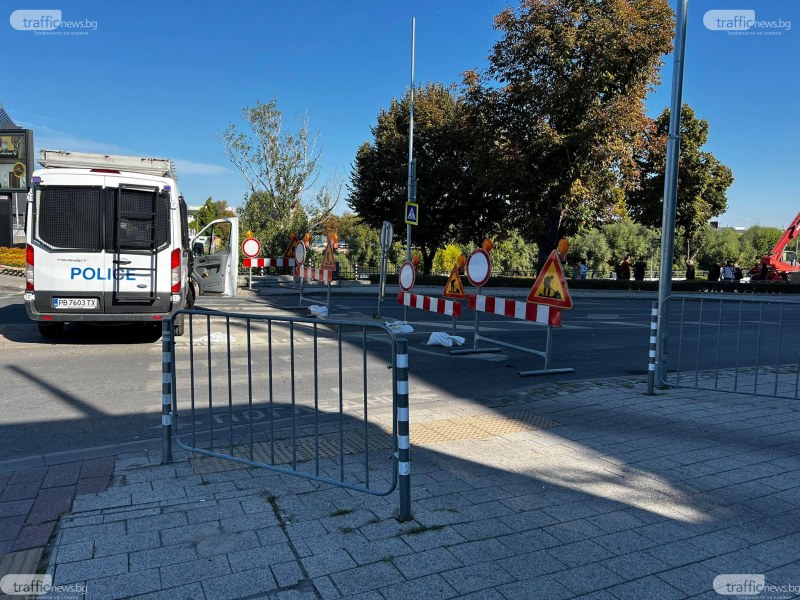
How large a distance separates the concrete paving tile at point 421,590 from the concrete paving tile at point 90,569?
1282 millimetres

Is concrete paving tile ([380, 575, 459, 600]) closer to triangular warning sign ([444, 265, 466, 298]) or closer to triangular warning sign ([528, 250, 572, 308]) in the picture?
triangular warning sign ([528, 250, 572, 308])

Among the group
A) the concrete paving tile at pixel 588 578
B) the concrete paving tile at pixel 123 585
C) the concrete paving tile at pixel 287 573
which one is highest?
the concrete paving tile at pixel 588 578

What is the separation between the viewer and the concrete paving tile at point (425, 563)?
2.85 m

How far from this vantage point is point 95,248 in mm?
9227

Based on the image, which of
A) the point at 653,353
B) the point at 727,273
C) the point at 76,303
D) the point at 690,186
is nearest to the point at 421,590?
the point at 653,353

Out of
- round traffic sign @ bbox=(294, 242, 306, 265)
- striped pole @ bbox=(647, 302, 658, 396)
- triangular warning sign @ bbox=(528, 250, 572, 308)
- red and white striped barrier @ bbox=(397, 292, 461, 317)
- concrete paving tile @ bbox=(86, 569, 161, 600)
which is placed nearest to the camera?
concrete paving tile @ bbox=(86, 569, 161, 600)

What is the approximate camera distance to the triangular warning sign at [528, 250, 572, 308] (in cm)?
801

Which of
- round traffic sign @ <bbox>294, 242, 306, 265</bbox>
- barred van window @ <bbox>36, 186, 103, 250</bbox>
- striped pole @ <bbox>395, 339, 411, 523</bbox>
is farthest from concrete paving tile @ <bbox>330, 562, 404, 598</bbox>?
round traffic sign @ <bbox>294, 242, 306, 265</bbox>

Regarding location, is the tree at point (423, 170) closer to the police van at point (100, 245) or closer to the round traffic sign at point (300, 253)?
the round traffic sign at point (300, 253)

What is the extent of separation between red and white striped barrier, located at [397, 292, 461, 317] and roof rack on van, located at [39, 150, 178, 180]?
4.84 metres

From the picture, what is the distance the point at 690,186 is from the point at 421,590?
1401 inches

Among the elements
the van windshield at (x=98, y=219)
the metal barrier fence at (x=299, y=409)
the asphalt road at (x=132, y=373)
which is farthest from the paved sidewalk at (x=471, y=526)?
the van windshield at (x=98, y=219)

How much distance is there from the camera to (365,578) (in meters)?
2.80

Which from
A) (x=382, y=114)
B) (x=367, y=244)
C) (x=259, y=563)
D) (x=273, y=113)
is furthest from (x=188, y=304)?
(x=367, y=244)
